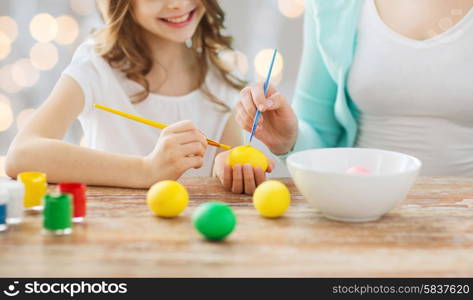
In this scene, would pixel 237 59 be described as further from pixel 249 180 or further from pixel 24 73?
pixel 249 180

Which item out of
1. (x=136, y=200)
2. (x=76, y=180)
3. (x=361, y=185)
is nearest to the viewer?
(x=361, y=185)

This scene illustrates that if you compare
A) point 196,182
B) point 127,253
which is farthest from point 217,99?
point 127,253

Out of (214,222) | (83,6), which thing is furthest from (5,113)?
(214,222)

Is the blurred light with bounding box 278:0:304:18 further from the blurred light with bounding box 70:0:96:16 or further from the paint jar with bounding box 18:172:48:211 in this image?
the paint jar with bounding box 18:172:48:211

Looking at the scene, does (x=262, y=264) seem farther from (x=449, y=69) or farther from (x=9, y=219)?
(x=449, y=69)

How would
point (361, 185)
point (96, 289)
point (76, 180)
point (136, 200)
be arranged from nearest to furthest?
point (96, 289) < point (361, 185) < point (136, 200) < point (76, 180)

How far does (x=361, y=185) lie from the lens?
74 cm

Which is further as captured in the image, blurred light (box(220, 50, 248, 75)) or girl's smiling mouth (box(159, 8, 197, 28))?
blurred light (box(220, 50, 248, 75))

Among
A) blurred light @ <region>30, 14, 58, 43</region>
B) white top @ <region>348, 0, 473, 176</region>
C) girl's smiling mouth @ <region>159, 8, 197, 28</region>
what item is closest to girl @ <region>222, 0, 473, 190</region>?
white top @ <region>348, 0, 473, 176</region>

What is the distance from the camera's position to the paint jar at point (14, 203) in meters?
0.75

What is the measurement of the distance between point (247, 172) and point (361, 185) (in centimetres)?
28

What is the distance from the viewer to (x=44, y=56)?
1984mm

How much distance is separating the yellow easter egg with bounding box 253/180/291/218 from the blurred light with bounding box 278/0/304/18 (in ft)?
4.40

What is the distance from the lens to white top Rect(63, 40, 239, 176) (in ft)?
A: 4.98
